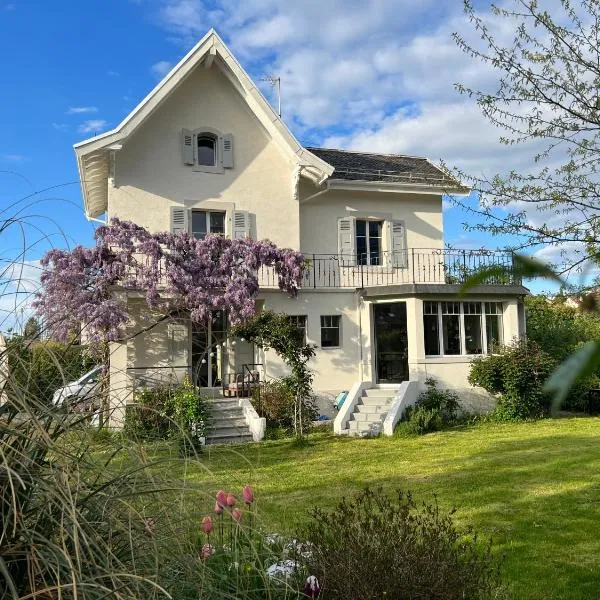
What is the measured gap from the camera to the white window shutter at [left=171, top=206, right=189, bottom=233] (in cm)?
1803

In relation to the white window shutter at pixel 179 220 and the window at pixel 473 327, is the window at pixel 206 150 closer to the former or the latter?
the white window shutter at pixel 179 220

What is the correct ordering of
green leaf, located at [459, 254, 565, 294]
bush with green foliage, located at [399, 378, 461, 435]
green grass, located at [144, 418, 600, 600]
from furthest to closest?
1. bush with green foliage, located at [399, 378, 461, 435]
2. green grass, located at [144, 418, 600, 600]
3. green leaf, located at [459, 254, 565, 294]

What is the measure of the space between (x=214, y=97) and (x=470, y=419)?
1199 centimetres

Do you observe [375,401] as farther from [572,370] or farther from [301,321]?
[572,370]

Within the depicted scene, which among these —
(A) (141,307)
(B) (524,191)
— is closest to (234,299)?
A: (A) (141,307)

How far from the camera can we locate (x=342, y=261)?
786 inches

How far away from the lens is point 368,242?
20.7 m

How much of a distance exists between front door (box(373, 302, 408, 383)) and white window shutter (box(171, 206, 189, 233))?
20.5 ft

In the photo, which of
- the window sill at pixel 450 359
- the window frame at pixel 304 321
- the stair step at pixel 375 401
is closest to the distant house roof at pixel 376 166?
the window frame at pixel 304 321

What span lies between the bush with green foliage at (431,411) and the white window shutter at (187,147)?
9.29m

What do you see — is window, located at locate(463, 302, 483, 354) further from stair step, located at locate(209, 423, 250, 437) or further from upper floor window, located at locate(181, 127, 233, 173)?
upper floor window, located at locate(181, 127, 233, 173)

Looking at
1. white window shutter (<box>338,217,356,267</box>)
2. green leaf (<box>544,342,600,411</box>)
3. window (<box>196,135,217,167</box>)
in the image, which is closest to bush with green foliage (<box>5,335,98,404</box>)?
green leaf (<box>544,342,600,411</box>)

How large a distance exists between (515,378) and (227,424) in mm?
7804

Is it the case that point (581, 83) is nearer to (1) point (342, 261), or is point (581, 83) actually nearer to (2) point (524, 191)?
(2) point (524, 191)
